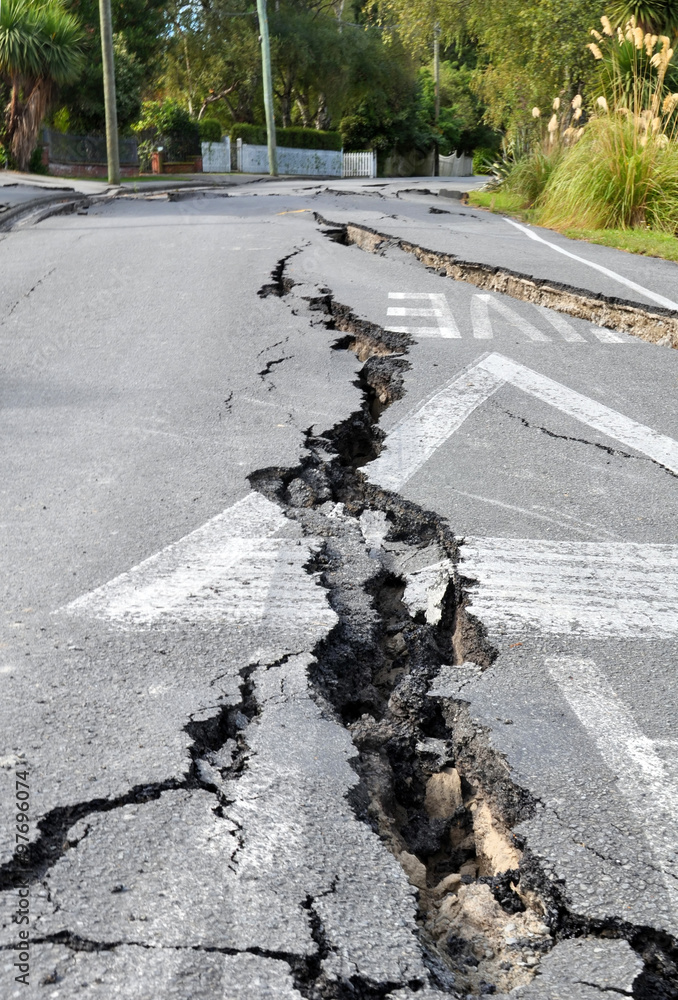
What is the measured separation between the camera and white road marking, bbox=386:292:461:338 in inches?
278

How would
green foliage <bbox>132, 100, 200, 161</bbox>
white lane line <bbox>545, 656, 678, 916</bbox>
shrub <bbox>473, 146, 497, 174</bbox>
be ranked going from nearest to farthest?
white lane line <bbox>545, 656, 678, 916</bbox> → green foliage <bbox>132, 100, 200, 161</bbox> → shrub <bbox>473, 146, 497, 174</bbox>

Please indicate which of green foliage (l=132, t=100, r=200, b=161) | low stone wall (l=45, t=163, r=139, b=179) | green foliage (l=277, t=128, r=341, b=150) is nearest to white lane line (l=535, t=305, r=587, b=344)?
low stone wall (l=45, t=163, r=139, b=179)

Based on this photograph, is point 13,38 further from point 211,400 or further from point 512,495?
point 512,495

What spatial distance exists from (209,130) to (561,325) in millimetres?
34293

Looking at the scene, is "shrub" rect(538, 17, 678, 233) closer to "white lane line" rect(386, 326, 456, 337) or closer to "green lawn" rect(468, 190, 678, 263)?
"green lawn" rect(468, 190, 678, 263)

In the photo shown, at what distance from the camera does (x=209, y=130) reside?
3838 centimetres

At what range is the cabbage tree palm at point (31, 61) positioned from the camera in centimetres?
2464

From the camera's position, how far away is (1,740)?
242 cm

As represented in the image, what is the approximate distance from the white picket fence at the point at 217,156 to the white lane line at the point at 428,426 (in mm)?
34422

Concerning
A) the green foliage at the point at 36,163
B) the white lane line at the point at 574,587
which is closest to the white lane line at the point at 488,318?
the white lane line at the point at 574,587

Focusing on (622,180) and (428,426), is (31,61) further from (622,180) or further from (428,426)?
(428,426)

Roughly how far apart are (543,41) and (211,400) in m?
17.5

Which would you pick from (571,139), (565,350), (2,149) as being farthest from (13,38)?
(565,350)
